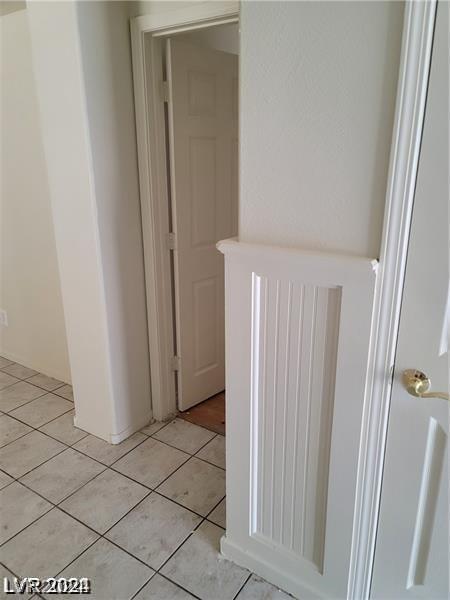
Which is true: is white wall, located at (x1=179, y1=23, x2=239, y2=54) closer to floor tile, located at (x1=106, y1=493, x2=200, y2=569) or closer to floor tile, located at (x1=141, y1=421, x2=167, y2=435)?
floor tile, located at (x1=141, y1=421, x2=167, y2=435)

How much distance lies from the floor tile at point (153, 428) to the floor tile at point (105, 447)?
1.5 inches

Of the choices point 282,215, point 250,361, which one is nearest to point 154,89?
point 282,215

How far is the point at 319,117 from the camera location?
3.64 ft

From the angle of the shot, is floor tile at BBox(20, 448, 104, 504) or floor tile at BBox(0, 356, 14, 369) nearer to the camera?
floor tile at BBox(20, 448, 104, 504)

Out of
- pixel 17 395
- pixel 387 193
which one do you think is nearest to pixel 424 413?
pixel 387 193

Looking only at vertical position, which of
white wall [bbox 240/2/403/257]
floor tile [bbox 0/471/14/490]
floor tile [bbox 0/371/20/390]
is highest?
white wall [bbox 240/2/403/257]

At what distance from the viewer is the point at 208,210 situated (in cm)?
250

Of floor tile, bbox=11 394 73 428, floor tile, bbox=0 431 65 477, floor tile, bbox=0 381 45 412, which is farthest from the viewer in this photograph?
floor tile, bbox=0 381 45 412

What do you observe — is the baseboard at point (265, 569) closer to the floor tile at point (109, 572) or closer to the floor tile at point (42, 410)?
the floor tile at point (109, 572)

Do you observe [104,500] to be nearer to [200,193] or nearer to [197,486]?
[197,486]

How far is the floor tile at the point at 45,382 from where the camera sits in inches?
117

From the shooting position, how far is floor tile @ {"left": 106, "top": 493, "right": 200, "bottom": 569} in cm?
171

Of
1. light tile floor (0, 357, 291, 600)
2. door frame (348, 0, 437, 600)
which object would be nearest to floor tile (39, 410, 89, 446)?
light tile floor (0, 357, 291, 600)

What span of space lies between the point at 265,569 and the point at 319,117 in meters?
1.51
